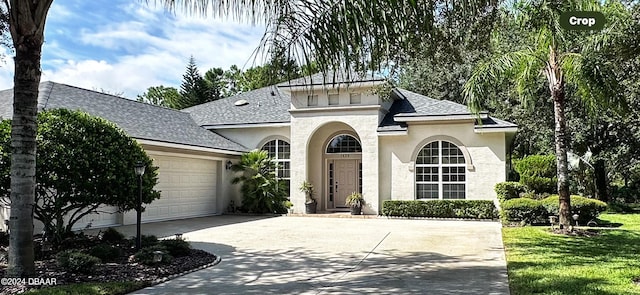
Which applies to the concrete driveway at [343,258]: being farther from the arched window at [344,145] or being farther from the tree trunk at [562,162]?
the arched window at [344,145]

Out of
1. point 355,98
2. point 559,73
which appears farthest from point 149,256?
point 355,98

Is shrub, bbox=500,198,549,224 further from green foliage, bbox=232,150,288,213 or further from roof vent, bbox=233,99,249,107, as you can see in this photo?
roof vent, bbox=233,99,249,107

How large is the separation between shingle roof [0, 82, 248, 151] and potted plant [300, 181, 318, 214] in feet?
10.5

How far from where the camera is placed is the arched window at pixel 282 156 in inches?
807

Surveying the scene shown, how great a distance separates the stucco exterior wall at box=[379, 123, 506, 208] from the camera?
17391 millimetres

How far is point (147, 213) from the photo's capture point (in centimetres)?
1559

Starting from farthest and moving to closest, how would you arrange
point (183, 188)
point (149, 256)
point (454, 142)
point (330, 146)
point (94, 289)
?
1. point (330, 146)
2. point (454, 142)
3. point (183, 188)
4. point (149, 256)
5. point (94, 289)

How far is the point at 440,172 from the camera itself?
18.1m

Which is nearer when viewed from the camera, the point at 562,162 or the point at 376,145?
the point at 562,162

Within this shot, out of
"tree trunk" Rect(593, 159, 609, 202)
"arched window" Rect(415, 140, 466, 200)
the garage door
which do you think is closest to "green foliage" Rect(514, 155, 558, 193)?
"arched window" Rect(415, 140, 466, 200)

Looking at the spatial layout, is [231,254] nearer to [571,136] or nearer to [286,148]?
[286,148]

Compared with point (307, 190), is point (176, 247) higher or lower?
lower

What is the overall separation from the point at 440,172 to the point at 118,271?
515 inches

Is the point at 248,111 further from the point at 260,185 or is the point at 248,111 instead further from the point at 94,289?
the point at 94,289
